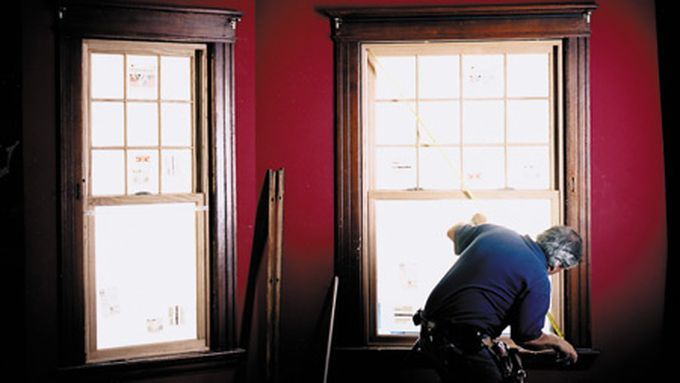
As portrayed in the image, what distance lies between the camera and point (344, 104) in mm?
5180

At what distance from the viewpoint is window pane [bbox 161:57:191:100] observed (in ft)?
16.2

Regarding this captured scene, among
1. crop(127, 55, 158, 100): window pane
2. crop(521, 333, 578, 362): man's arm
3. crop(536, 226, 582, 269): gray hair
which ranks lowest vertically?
crop(521, 333, 578, 362): man's arm

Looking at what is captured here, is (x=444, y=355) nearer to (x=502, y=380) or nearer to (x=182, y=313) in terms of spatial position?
(x=502, y=380)

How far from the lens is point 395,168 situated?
5.24m

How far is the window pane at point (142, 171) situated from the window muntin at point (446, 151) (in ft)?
4.66

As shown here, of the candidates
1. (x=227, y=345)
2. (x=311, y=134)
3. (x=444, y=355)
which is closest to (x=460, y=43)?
(x=311, y=134)

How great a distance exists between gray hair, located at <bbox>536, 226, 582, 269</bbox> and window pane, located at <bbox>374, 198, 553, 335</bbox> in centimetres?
102

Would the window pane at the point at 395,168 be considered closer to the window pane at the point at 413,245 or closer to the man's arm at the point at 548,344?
the window pane at the point at 413,245

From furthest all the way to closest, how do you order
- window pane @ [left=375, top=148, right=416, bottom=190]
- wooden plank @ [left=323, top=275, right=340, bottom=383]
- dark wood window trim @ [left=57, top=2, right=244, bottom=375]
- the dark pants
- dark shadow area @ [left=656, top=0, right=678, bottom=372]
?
window pane @ [left=375, top=148, right=416, bottom=190] → dark shadow area @ [left=656, top=0, right=678, bottom=372] → wooden plank @ [left=323, top=275, right=340, bottom=383] → dark wood window trim @ [left=57, top=2, right=244, bottom=375] → the dark pants

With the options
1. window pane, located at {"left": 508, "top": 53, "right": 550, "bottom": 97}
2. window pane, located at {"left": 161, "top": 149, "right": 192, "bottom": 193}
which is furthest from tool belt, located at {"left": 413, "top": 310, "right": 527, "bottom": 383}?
→ window pane, located at {"left": 161, "top": 149, "right": 192, "bottom": 193}

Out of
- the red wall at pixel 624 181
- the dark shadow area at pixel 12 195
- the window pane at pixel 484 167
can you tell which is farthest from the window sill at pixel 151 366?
the red wall at pixel 624 181

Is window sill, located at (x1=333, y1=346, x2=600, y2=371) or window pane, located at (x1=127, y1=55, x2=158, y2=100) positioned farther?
window sill, located at (x1=333, y1=346, x2=600, y2=371)

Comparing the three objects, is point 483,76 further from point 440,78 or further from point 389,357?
point 389,357

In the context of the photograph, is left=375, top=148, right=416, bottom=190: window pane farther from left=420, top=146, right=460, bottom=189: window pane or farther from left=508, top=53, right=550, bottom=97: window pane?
left=508, top=53, right=550, bottom=97: window pane
